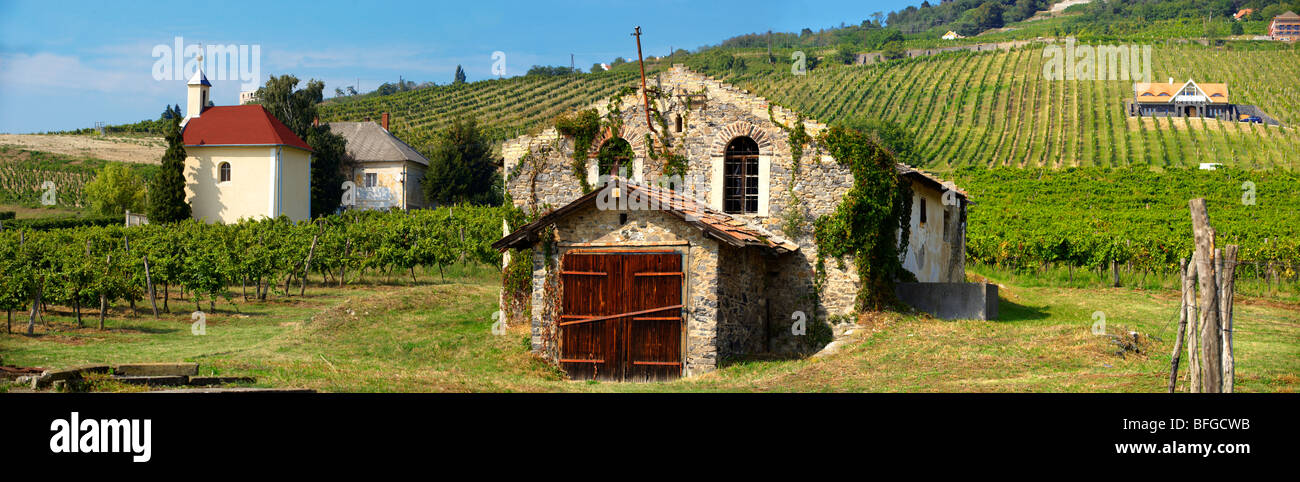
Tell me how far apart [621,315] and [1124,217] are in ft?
106

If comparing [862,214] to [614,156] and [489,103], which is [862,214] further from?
[489,103]

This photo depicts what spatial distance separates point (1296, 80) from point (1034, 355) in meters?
90.2

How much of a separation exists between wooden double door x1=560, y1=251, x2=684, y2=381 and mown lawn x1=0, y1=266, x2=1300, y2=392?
0.84m

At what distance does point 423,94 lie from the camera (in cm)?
9725

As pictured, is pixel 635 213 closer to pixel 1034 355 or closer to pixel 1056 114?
pixel 1034 355

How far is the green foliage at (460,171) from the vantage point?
56.4 m

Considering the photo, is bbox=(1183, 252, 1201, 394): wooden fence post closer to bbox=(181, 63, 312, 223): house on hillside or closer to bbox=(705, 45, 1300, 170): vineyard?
bbox=(705, 45, 1300, 170): vineyard

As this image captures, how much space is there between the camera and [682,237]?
722 inches

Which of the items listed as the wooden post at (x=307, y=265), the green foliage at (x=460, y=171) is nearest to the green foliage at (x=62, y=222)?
the green foliage at (x=460, y=171)

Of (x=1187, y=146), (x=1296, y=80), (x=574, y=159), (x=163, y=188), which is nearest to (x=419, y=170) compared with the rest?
(x=163, y=188)

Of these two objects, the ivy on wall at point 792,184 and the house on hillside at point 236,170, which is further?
the house on hillside at point 236,170

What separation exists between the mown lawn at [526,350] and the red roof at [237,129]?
23.1m

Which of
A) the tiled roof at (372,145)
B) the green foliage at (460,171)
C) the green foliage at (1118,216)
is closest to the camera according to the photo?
the green foliage at (1118,216)

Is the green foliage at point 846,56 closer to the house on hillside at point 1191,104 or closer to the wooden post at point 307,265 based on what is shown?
the house on hillside at point 1191,104
